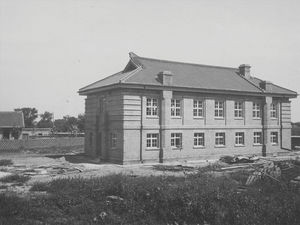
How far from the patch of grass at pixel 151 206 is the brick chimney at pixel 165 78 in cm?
1406

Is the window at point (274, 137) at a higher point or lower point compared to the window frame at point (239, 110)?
lower

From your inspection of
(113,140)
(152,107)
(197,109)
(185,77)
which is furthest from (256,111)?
(113,140)

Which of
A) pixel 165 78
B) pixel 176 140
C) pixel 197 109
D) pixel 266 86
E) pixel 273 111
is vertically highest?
pixel 266 86

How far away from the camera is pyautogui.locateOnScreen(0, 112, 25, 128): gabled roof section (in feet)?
159

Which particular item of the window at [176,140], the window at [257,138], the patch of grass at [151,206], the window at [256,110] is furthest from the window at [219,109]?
the patch of grass at [151,206]

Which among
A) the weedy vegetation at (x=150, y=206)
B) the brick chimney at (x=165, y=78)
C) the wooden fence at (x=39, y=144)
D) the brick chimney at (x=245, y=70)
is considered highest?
the brick chimney at (x=245, y=70)

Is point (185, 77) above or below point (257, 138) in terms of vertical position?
above

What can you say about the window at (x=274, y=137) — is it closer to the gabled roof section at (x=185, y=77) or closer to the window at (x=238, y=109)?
the gabled roof section at (x=185, y=77)

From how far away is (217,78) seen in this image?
3161cm

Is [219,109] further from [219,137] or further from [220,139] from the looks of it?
[220,139]

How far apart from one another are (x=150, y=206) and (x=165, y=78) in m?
16.3

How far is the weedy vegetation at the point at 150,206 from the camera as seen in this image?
33.0 feet

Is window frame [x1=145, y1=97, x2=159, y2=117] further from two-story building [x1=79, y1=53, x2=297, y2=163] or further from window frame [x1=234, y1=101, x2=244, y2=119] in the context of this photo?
window frame [x1=234, y1=101, x2=244, y2=119]

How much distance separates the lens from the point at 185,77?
95.8 feet
